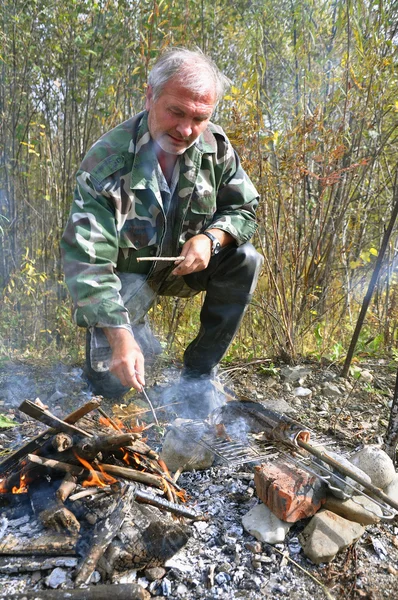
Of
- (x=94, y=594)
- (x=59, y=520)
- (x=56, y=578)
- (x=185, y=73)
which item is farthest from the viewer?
(x=185, y=73)

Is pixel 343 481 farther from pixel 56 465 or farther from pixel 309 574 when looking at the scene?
pixel 56 465

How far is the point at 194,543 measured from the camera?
187cm

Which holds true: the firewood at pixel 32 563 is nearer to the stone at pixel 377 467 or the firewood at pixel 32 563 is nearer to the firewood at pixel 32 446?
the firewood at pixel 32 446

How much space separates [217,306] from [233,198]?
25.6 inches

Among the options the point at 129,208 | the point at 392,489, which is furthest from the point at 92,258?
the point at 392,489

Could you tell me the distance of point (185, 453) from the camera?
2.31 metres

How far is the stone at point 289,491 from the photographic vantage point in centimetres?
186

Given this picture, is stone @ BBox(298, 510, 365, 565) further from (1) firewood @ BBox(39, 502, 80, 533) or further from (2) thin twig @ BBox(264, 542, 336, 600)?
(1) firewood @ BBox(39, 502, 80, 533)

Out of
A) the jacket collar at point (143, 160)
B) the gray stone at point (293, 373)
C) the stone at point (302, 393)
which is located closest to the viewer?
the jacket collar at point (143, 160)

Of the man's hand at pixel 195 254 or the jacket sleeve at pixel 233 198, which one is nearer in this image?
the man's hand at pixel 195 254

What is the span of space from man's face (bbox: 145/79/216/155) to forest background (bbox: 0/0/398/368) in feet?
3.05

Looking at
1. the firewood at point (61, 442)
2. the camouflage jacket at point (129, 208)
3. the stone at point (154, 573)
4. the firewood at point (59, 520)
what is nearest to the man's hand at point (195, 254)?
the camouflage jacket at point (129, 208)

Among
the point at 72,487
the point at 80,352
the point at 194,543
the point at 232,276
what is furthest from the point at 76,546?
the point at 80,352

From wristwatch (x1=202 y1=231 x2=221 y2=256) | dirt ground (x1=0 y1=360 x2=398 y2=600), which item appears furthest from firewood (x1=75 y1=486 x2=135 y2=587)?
wristwatch (x1=202 y1=231 x2=221 y2=256)
